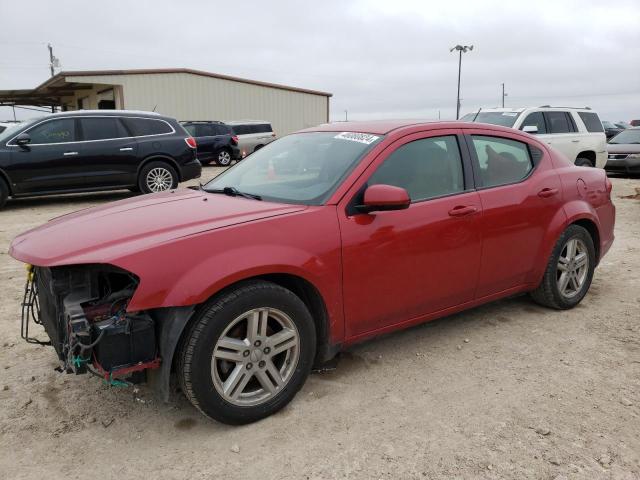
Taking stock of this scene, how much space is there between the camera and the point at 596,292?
16.4 feet

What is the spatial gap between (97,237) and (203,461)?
1.23 metres

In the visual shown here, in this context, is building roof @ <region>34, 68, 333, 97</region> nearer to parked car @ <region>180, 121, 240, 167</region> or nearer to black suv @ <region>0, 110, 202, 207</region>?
parked car @ <region>180, 121, 240, 167</region>

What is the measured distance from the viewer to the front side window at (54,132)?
Answer: 9492 mm

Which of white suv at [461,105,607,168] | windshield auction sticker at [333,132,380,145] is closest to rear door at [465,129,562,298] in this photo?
windshield auction sticker at [333,132,380,145]

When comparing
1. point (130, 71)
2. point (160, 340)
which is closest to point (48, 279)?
point (160, 340)

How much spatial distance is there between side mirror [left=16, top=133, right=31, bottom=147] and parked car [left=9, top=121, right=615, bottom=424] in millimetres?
6915

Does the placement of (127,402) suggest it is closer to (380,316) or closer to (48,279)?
(48,279)

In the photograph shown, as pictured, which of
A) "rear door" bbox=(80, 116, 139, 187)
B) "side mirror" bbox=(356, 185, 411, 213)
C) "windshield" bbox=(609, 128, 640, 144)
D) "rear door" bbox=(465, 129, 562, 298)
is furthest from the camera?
"windshield" bbox=(609, 128, 640, 144)

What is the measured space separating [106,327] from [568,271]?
11.8ft

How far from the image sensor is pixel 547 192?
416 cm

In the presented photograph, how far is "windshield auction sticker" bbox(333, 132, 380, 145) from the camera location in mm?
3466

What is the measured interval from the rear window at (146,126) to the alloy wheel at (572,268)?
27.2 ft

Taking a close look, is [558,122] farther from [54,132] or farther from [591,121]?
[54,132]

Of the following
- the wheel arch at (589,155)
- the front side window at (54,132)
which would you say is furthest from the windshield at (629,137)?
the front side window at (54,132)
